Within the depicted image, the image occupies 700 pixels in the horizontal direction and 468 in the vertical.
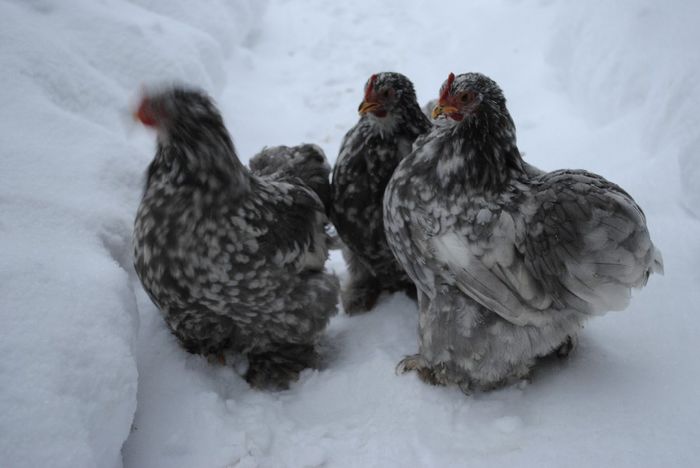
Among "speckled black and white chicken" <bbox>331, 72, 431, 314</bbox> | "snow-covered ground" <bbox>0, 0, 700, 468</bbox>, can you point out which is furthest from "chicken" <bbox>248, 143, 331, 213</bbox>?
"snow-covered ground" <bbox>0, 0, 700, 468</bbox>

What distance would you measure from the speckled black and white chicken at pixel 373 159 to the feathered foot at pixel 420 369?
576mm

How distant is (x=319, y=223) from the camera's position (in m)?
2.35

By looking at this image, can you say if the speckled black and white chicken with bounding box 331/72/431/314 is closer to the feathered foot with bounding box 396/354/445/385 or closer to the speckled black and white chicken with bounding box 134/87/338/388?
the speckled black and white chicken with bounding box 134/87/338/388

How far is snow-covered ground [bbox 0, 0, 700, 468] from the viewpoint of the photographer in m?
1.58

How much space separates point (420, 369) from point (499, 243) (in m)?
0.68

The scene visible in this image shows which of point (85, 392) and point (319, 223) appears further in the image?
point (319, 223)

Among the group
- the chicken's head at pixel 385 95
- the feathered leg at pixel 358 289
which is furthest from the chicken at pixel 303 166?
the chicken's head at pixel 385 95

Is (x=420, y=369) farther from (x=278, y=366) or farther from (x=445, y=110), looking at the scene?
(x=445, y=110)

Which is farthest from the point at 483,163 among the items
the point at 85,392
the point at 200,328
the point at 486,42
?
the point at 486,42

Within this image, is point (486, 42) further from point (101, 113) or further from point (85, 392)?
point (85, 392)

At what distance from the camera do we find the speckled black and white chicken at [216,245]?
74.0 inches

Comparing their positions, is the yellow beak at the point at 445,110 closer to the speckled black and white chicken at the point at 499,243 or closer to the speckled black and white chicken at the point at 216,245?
the speckled black and white chicken at the point at 499,243

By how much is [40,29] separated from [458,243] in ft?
8.13

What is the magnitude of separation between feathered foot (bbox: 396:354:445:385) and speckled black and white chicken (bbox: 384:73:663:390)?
6 centimetres
